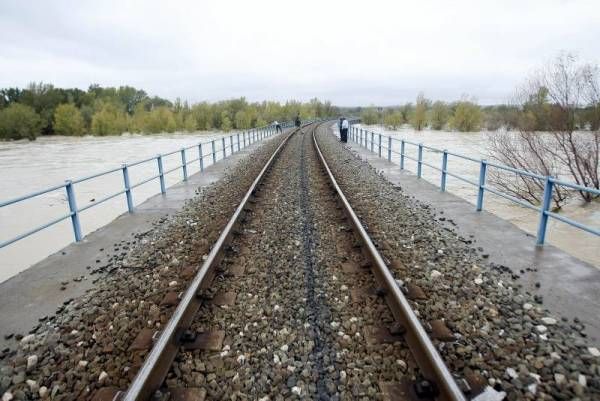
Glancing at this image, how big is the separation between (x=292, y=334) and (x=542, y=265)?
3.55 metres

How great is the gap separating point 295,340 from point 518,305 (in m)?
2.33

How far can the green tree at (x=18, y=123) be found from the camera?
61.6m

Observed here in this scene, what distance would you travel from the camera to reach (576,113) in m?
12.3

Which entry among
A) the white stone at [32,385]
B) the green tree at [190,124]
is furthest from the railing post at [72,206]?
the green tree at [190,124]

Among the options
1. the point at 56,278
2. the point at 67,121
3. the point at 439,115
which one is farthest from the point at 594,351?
the point at 67,121

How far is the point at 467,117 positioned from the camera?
56.2 metres

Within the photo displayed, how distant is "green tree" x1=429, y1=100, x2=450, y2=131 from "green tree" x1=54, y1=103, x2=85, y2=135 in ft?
223

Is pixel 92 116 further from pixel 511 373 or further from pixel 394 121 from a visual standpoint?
pixel 511 373

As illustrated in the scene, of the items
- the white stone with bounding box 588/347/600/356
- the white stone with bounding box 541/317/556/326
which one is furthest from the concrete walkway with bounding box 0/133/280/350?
the white stone with bounding box 588/347/600/356

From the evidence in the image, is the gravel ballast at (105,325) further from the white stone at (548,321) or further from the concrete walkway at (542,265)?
the concrete walkway at (542,265)

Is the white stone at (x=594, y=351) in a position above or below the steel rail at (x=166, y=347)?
below

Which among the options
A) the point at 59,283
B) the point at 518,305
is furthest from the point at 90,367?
the point at 518,305

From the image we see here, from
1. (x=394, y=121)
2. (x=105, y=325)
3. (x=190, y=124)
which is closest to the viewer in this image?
(x=105, y=325)

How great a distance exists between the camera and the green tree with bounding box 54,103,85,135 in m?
74.0
